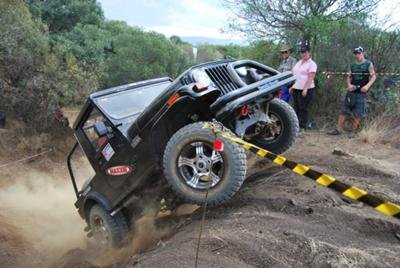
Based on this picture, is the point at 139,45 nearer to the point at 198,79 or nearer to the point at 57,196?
the point at 57,196

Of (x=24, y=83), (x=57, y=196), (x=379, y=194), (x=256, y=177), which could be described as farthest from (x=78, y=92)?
(x=379, y=194)

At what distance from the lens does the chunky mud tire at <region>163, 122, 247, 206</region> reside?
13.5 feet

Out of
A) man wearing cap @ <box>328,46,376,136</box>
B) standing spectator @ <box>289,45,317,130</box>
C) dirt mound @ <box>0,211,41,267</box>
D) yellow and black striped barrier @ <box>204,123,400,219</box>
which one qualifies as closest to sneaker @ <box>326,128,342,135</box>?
man wearing cap @ <box>328,46,376,136</box>

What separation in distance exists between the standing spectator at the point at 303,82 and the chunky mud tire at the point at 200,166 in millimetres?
4781

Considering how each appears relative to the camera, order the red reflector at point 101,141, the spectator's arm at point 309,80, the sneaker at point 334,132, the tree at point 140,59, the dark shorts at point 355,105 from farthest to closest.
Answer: the tree at point 140,59 < the sneaker at point 334,132 < the spectator's arm at point 309,80 < the dark shorts at point 355,105 < the red reflector at point 101,141

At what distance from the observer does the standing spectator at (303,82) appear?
846 cm

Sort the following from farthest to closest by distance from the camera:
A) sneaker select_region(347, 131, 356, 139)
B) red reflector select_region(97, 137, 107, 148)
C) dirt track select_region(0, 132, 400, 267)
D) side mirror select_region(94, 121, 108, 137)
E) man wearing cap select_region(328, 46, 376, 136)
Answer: sneaker select_region(347, 131, 356, 139) → man wearing cap select_region(328, 46, 376, 136) → red reflector select_region(97, 137, 107, 148) → side mirror select_region(94, 121, 108, 137) → dirt track select_region(0, 132, 400, 267)

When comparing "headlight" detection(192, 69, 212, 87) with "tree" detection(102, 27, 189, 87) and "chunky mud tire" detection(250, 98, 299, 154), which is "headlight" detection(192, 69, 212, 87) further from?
"tree" detection(102, 27, 189, 87)

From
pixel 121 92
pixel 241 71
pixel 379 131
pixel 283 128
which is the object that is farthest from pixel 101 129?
pixel 379 131

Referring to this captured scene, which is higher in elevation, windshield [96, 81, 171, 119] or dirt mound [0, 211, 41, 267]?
windshield [96, 81, 171, 119]

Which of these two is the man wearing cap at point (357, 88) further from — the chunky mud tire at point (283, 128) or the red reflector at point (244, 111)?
the red reflector at point (244, 111)

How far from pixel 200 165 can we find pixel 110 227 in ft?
6.16

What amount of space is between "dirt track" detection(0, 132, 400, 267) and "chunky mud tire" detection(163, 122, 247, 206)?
36cm

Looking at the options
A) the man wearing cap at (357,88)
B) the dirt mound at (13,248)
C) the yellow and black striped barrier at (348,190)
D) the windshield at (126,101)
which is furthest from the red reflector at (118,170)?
the man wearing cap at (357,88)
